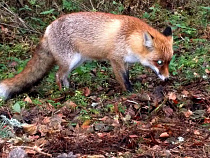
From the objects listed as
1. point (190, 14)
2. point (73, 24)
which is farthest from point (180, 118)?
point (190, 14)

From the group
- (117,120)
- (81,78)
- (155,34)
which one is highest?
(155,34)

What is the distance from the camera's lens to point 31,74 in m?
6.82

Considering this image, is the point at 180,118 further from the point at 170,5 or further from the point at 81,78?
the point at 170,5

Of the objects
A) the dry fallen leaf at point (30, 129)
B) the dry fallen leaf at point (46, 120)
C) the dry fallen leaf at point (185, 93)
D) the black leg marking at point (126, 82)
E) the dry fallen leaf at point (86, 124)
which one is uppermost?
the dry fallen leaf at point (30, 129)

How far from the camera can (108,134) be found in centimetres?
429

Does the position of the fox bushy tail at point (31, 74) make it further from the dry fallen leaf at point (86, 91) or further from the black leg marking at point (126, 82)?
the black leg marking at point (126, 82)

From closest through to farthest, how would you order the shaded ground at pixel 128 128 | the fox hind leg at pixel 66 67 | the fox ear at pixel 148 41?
the shaded ground at pixel 128 128 < the fox ear at pixel 148 41 < the fox hind leg at pixel 66 67

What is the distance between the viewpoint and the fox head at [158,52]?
20.5ft

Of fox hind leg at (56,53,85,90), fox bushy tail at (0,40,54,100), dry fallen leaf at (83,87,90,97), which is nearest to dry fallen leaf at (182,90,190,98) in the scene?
dry fallen leaf at (83,87,90,97)

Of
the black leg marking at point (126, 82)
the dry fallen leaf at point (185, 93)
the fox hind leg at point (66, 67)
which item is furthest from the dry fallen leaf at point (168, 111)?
the fox hind leg at point (66, 67)

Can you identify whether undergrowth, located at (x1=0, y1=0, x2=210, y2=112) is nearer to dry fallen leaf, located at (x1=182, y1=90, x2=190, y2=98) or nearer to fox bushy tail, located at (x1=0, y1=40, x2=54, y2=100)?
fox bushy tail, located at (x1=0, y1=40, x2=54, y2=100)

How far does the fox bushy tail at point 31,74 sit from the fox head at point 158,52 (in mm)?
2172

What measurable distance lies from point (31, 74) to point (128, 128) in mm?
3130

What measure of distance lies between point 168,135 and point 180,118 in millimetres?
805
